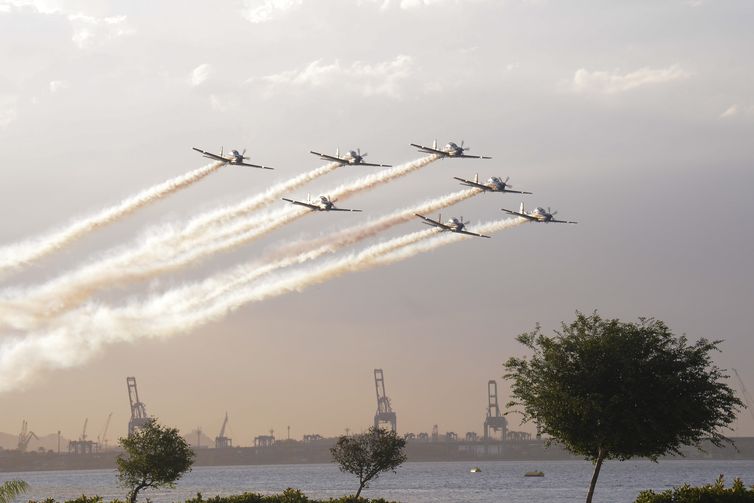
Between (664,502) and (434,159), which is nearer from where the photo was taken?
(664,502)

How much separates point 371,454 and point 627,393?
130 feet

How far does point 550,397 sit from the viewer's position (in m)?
71.0

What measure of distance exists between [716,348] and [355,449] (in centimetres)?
4308

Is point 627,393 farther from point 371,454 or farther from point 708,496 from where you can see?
point 371,454

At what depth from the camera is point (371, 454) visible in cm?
10350

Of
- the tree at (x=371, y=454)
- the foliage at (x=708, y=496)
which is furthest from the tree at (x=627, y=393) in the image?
the tree at (x=371, y=454)

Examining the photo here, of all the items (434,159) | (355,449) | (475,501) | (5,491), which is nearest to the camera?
(5,491)

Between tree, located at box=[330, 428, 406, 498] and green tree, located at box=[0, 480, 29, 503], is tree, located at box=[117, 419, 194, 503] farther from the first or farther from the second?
green tree, located at box=[0, 480, 29, 503]

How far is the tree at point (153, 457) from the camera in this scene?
89.6 m

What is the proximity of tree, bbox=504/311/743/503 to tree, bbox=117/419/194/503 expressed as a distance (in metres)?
33.8

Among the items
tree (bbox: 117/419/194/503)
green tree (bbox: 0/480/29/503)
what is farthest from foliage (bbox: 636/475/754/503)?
tree (bbox: 117/419/194/503)

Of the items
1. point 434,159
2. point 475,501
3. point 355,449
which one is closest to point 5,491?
point 355,449

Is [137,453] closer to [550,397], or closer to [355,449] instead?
[355,449]

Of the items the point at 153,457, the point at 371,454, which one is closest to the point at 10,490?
the point at 153,457
